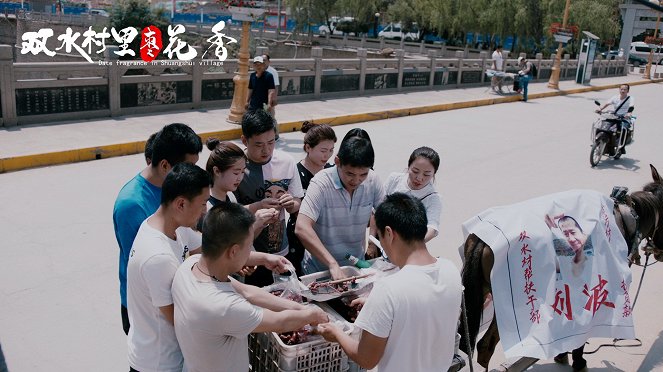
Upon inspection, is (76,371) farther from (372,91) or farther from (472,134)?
(372,91)

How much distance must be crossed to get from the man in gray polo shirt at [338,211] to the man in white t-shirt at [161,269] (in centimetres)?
103

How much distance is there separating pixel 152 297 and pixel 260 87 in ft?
26.7

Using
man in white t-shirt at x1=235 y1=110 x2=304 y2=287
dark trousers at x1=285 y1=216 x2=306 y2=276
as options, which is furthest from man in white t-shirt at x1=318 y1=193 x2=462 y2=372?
dark trousers at x1=285 y1=216 x2=306 y2=276

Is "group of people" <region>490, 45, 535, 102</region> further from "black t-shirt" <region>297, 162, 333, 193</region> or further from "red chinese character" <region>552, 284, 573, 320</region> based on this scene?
"red chinese character" <region>552, 284, 573, 320</region>

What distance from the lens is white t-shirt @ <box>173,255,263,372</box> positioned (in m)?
2.21

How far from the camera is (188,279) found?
229 cm

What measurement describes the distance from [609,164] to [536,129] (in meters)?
3.89

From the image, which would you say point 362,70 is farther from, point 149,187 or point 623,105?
point 149,187

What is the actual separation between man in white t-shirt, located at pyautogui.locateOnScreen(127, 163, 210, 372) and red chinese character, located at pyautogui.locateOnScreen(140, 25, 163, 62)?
2132cm

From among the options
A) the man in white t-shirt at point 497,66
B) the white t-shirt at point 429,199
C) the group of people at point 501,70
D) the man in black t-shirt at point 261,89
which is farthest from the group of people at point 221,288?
the man in white t-shirt at point 497,66

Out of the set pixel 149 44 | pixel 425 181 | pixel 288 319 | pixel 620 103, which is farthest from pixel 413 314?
pixel 149 44

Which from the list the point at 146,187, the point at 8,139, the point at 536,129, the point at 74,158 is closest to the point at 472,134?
the point at 536,129

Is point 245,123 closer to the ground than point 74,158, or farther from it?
farther from it

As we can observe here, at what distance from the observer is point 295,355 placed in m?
2.43
